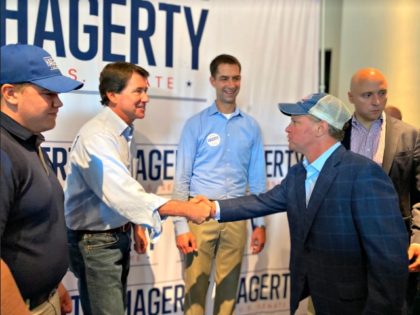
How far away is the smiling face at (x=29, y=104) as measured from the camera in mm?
1343

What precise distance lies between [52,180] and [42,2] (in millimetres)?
1408

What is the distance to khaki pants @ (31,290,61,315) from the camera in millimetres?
1440

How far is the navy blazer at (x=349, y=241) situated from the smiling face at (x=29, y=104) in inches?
39.8

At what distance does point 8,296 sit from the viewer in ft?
3.41

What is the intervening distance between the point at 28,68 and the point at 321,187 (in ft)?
3.61

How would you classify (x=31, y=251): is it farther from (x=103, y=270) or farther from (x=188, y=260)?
(x=188, y=260)

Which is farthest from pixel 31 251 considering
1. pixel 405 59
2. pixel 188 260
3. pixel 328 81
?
pixel 328 81

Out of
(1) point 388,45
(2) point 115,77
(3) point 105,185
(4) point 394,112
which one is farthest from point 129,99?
(1) point 388,45

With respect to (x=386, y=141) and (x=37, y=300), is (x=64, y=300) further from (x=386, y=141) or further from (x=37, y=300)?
(x=386, y=141)

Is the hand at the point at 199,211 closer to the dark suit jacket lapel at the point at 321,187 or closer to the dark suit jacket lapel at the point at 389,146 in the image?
the dark suit jacket lapel at the point at 321,187

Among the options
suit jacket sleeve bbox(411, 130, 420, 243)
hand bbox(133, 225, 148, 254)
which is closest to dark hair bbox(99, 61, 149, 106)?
hand bbox(133, 225, 148, 254)

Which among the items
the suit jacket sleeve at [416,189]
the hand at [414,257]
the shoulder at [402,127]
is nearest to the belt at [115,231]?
the hand at [414,257]

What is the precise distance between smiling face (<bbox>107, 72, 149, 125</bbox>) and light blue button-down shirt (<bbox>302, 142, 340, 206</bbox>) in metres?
0.88

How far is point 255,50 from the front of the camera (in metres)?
3.13
